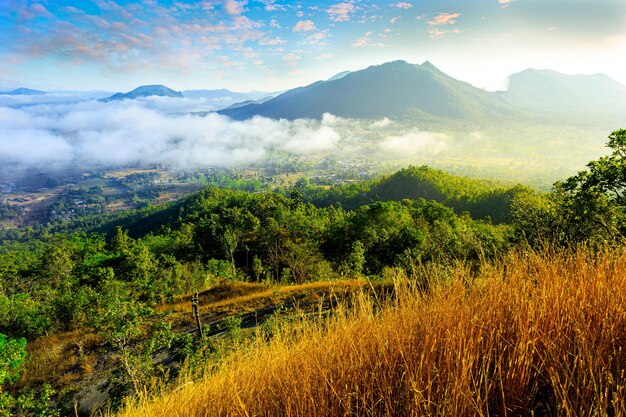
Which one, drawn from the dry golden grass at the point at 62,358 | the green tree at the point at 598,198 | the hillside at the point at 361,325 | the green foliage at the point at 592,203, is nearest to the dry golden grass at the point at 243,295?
the hillside at the point at 361,325

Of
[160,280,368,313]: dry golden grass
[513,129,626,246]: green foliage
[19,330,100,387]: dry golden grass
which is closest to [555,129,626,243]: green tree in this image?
[513,129,626,246]: green foliage

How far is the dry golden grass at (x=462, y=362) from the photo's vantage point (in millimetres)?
1283

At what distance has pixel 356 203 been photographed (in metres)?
81.2

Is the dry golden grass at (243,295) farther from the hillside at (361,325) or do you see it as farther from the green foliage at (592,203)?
the green foliage at (592,203)

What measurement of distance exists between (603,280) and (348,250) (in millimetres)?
29085

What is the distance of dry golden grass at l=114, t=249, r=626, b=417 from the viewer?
4.21ft

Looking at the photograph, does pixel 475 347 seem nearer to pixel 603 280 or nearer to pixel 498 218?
pixel 603 280

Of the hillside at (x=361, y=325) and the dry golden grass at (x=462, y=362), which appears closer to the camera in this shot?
the dry golden grass at (x=462, y=362)

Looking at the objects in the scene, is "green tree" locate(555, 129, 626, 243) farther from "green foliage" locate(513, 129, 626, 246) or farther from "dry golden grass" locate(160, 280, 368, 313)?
"dry golden grass" locate(160, 280, 368, 313)

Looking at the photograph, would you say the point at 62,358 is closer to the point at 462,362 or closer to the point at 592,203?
the point at 462,362

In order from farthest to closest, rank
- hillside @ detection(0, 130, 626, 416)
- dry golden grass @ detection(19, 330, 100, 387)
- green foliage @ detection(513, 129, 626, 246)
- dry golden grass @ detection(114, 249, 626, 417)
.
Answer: dry golden grass @ detection(19, 330, 100, 387) → green foliage @ detection(513, 129, 626, 246) → hillside @ detection(0, 130, 626, 416) → dry golden grass @ detection(114, 249, 626, 417)

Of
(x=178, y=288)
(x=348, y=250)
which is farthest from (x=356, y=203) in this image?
(x=178, y=288)

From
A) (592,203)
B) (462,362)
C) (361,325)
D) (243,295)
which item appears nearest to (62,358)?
(243,295)

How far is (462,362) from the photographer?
138cm
